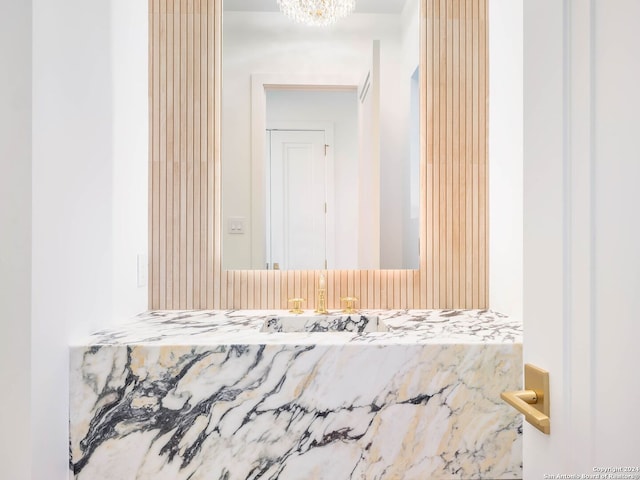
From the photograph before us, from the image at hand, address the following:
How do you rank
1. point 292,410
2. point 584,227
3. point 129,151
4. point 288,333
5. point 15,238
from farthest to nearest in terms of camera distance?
point 129,151, point 288,333, point 292,410, point 15,238, point 584,227

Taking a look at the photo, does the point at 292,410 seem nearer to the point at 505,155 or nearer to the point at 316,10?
the point at 505,155

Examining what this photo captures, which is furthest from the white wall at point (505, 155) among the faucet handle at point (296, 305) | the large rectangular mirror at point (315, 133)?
the faucet handle at point (296, 305)

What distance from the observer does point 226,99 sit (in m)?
1.50

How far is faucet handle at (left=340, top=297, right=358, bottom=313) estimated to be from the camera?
143cm

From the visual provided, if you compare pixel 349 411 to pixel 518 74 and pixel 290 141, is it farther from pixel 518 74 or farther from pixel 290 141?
pixel 518 74

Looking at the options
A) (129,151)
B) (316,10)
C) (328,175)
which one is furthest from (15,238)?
(316,10)

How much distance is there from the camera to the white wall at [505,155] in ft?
4.24

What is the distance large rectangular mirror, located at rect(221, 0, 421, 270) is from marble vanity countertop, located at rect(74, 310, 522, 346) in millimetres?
223

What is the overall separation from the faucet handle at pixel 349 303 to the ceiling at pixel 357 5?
1.10 m

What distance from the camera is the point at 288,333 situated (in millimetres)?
1113

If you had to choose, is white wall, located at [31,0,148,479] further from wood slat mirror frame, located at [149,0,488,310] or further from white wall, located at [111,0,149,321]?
wood slat mirror frame, located at [149,0,488,310]

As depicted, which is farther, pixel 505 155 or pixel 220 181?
pixel 220 181

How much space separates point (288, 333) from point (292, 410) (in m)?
0.21

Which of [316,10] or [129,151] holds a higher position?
[316,10]
